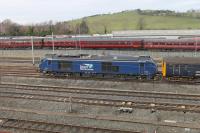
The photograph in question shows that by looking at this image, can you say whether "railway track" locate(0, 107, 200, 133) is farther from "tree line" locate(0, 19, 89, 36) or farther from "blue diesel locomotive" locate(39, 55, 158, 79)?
"tree line" locate(0, 19, 89, 36)

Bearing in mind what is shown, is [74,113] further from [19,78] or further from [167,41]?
[167,41]

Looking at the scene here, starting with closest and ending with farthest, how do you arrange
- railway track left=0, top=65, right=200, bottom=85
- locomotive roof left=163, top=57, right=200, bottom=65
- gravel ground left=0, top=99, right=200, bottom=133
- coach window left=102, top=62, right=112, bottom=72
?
gravel ground left=0, top=99, right=200, bottom=133
locomotive roof left=163, top=57, right=200, bottom=65
railway track left=0, top=65, right=200, bottom=85
coach window left=102, top=62, right=112, bottom=72

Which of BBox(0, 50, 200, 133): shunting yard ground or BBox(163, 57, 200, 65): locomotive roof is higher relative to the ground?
BBox(163, 57, 200, 65): locomotive roof

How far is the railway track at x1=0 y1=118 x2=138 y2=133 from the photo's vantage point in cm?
1942

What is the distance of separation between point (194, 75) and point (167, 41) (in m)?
28.2

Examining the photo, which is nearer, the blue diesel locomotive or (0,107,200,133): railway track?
(0,107,200,133): railway track

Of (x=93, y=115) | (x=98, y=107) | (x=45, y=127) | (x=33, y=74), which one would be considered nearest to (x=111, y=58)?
(x=98, y=107)

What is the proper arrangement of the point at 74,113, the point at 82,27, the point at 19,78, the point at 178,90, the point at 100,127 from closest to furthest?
the point at 100,127
the point at 74,113
the point at 178,90
the point at 19,78
the point at 82,27

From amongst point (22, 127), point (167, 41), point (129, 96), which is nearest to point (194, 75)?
point (129, 96)

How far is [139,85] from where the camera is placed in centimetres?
3247

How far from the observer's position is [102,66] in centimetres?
3491

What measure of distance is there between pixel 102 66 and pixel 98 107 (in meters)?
10.7

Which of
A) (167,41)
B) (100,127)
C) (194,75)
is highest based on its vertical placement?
(167,41)

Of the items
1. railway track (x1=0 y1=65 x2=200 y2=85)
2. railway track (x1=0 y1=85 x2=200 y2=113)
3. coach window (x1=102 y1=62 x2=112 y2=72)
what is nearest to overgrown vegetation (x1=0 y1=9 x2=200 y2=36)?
railway track (x1=0 y1=65 x2=200 y2=85)
